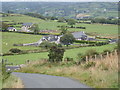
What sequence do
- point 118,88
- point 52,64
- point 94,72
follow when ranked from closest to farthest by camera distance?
point 118,88
point 94,72
point 52,64

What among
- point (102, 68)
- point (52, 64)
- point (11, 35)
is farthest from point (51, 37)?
point (102, 68)

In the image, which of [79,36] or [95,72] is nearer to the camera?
[95,72]

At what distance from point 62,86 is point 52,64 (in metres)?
8.62

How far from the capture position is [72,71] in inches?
710

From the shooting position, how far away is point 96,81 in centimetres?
1402

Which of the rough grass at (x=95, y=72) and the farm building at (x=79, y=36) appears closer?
the rough grass at (x=95, y=72)

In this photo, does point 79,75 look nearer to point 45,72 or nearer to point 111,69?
point 111,69

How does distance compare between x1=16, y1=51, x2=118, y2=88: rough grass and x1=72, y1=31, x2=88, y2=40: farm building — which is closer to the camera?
x1=16, y1=51, x2=118, y2=88: rough grass

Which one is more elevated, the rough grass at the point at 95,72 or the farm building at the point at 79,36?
the rough grass at the point at 95,72

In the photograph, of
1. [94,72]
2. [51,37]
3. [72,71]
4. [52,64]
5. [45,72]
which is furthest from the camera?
[51,37]

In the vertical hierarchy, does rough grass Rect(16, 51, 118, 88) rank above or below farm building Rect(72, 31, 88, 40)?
above

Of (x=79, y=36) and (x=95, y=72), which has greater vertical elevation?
(x=95, y=72)

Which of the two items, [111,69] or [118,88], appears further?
[111,69]

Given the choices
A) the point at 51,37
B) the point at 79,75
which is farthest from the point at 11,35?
the point at 79,75
